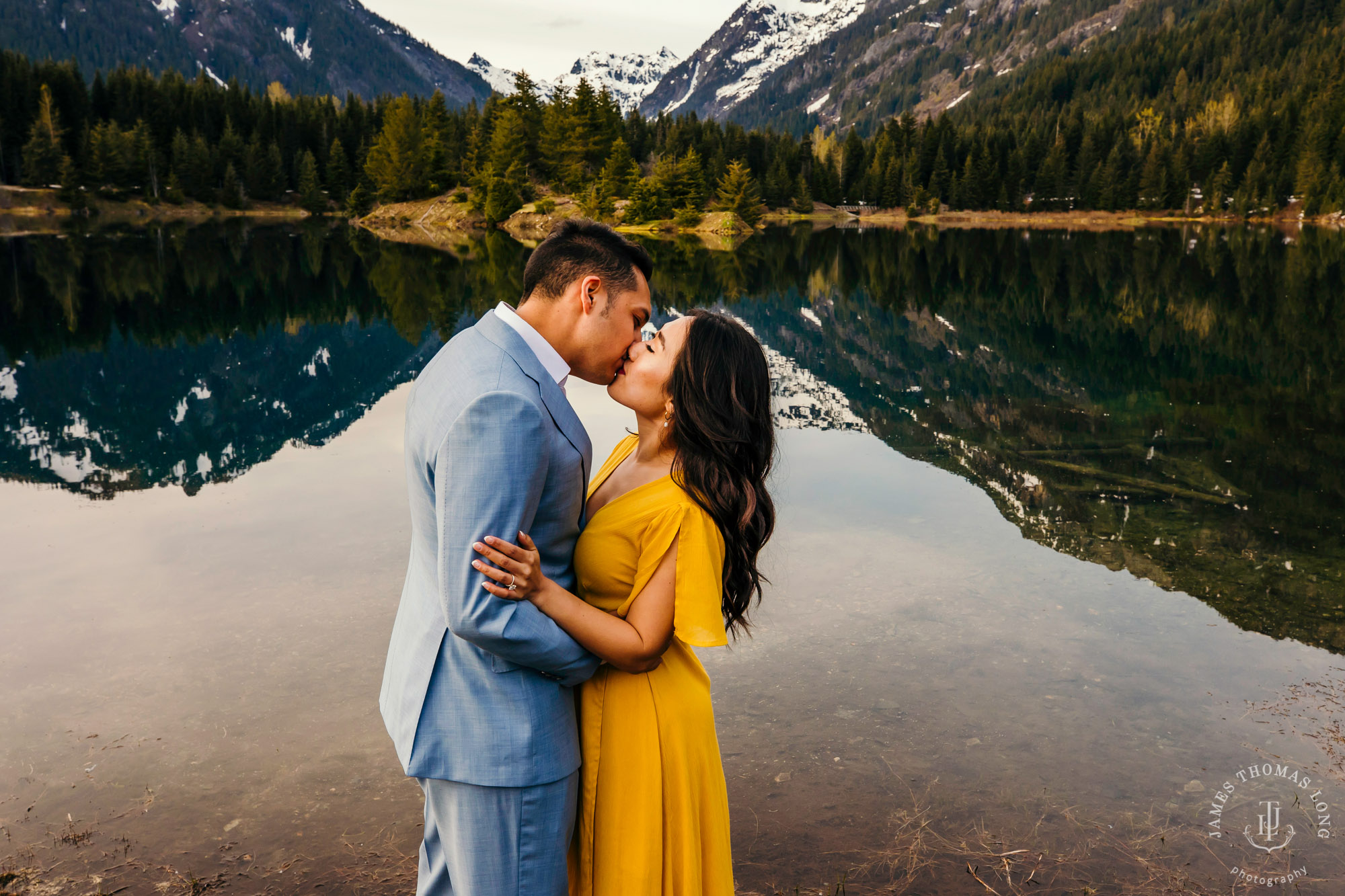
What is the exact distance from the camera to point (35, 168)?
73062mm

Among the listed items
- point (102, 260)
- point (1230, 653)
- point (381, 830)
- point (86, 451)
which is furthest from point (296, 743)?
point (102, 260)

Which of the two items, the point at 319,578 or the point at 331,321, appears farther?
the point at 331,321

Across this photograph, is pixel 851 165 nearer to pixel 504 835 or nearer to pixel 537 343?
pixel 537 343

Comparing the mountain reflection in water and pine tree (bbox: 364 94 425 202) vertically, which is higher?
pine tree (bbox: 364 94 425 202)

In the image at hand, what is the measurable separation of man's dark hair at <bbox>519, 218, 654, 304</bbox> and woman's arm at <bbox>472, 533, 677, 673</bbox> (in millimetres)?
892

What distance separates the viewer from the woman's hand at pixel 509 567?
2.29 m

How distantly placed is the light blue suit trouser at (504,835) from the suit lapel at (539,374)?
3.41ft

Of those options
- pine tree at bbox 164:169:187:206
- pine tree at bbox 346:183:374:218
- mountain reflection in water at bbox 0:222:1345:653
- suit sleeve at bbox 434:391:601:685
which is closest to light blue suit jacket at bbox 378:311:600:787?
suit sleeve at bbox 434:391:601:685

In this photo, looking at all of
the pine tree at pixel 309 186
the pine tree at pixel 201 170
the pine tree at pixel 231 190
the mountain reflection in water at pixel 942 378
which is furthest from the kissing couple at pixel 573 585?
the pine tree at pixel 309 186

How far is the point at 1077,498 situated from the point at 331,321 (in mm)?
18306

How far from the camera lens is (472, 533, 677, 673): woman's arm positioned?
232 centimetres

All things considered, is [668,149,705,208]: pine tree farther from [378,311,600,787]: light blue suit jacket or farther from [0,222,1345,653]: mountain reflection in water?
[378,311,600,787]: light blue suit jacket

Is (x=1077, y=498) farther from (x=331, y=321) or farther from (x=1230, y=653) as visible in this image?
(x=331, y=321)

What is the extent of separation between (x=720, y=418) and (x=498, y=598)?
1.01 m
